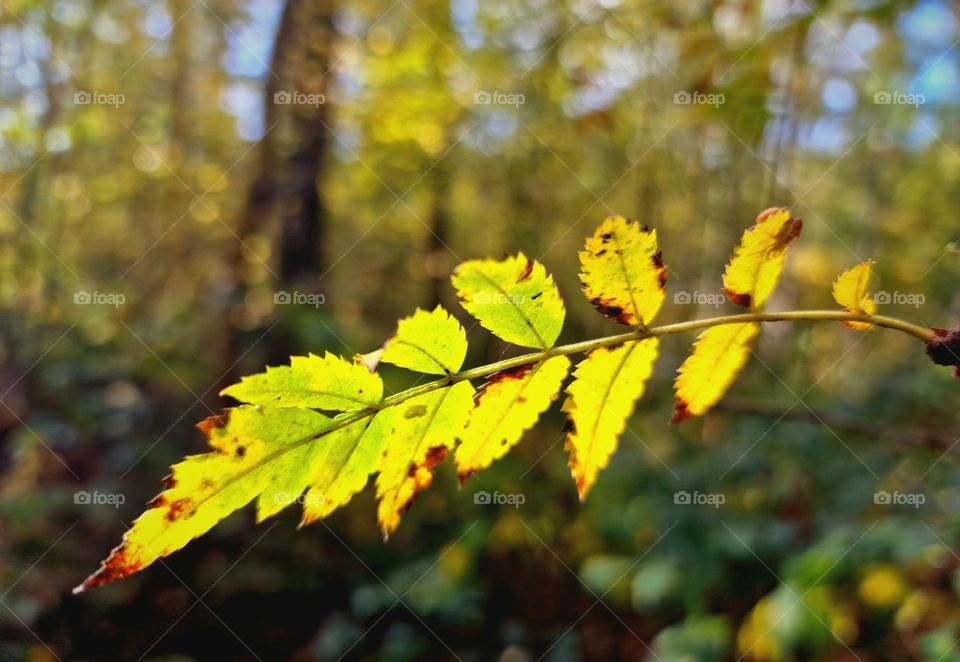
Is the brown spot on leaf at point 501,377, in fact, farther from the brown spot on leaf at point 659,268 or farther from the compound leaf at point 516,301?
the brown spot on leaf at point 659,268

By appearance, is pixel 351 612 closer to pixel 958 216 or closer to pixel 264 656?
pixel 264 656

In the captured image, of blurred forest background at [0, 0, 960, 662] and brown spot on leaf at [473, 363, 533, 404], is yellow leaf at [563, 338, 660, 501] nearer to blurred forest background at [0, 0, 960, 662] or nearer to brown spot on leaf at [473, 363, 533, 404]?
brown spot on leaf at [473, 363, 533, 404]

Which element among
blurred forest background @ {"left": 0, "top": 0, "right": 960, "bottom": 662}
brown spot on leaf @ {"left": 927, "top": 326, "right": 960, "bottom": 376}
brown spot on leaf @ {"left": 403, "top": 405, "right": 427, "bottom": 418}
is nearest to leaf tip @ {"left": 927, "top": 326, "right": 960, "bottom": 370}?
brown spot on leaf @ {"left": 927, "top": 326, "right": 960, "bottom": 376}

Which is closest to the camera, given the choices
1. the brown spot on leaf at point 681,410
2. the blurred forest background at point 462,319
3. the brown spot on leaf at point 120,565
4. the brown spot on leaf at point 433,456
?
the brown spot on leaf at point 120,565

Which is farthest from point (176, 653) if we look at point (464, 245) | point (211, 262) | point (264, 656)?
point (464, 245)

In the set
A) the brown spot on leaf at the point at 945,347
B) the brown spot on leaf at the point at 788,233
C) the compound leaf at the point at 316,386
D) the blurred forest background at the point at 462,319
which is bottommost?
the blurred forest background at the point at 462,319

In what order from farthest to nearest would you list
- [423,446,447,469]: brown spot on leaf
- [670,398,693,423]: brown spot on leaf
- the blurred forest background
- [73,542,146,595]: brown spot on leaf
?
the blurred forest background → [670,398,693,423]: brown spot on leaf → [423,446,447,469]: brown spot on leaf → [73,542,146,595]: brown spot on leaf

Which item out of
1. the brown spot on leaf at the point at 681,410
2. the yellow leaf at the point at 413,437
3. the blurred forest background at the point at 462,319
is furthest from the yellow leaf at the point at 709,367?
the blurred forest background at the point at 462,319
